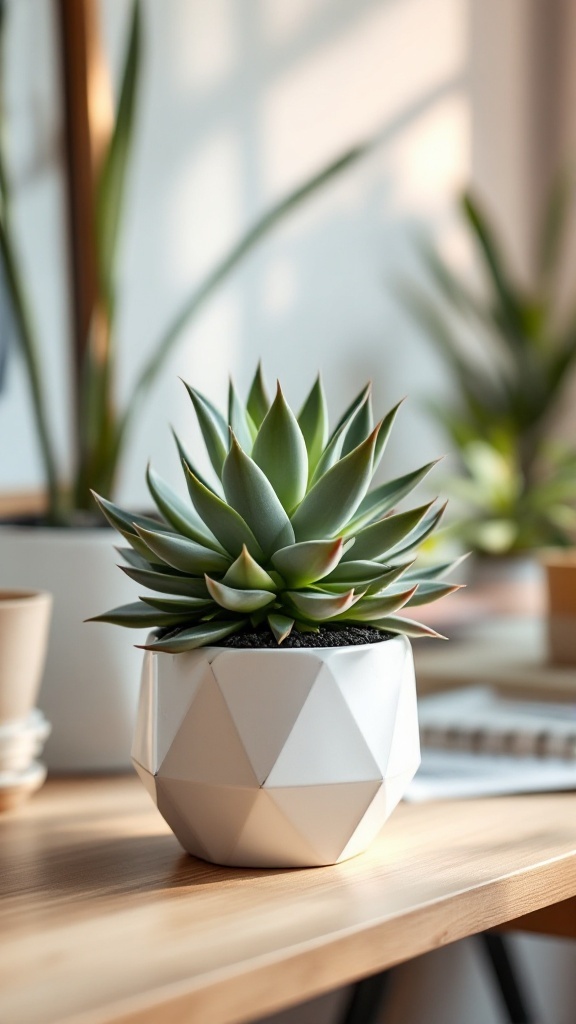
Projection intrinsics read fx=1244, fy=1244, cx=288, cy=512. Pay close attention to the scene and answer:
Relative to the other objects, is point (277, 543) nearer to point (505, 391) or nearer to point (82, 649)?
point (82, 649)

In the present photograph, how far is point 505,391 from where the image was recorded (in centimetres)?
250

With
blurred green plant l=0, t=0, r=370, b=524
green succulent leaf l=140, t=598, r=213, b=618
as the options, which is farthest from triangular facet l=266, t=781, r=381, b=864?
blurred green plant l=0, t=0, r=370, b=524

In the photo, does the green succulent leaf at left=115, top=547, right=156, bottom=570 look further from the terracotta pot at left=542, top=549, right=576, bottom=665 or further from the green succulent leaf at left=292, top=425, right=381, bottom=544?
the terracotta pot at left=542, top=549, right=576, bottom=665

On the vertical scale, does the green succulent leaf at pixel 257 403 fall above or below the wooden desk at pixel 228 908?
above

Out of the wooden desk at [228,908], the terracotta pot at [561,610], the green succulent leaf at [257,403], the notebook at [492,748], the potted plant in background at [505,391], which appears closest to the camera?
the wooden desk at [228,908]

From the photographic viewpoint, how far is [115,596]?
2.81 ft

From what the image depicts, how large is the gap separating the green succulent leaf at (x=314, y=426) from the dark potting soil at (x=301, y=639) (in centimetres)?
9

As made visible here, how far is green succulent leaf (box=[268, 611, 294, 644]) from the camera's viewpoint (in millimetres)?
583

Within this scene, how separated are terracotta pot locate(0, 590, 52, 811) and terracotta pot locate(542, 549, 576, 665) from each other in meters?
0.60

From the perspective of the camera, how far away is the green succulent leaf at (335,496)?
0.58 m

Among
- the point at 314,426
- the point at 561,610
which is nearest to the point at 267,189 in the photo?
the point at 561,610

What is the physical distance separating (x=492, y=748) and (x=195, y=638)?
0.39m

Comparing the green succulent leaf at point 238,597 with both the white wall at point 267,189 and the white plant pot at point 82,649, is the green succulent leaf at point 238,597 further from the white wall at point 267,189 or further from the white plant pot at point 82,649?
the white wall at point 267,189

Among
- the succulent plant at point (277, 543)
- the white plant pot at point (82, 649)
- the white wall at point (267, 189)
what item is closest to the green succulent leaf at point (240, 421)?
the succulent plant at point (277, 543)
